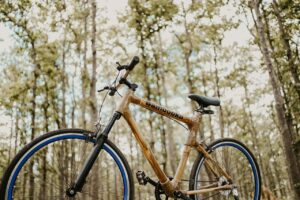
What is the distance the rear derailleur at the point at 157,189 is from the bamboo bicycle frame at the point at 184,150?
0.13 ft

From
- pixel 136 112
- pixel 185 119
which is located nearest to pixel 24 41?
pixel 136 112

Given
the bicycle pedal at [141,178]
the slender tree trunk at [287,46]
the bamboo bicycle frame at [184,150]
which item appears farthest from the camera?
the slender tree trunk at [287,46]

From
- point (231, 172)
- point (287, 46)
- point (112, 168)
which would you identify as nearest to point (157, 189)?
point (112, 168)

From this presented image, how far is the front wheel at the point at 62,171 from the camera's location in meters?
2.12

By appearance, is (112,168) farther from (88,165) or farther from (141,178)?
(88,165)

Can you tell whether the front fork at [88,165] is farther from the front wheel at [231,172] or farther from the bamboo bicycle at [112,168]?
the front wheel at [231,172]

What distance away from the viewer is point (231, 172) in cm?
377

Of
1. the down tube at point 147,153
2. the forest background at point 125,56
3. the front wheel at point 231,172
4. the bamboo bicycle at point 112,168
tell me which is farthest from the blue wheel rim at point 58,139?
the forest background at point 125,56

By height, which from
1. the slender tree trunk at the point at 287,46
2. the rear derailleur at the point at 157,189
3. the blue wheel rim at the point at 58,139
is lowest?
the rear derailleur at the point at 157,189

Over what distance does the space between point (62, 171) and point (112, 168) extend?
0.42 metres

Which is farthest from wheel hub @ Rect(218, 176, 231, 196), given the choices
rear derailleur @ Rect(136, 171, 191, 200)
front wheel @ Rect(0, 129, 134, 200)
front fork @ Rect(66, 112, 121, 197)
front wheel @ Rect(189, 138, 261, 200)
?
front fork @ Rect(66, 112, 121, 197)

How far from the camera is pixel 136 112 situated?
23.2 metres

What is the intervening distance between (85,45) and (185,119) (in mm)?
12819

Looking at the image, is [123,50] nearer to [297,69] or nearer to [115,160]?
[297,69]
